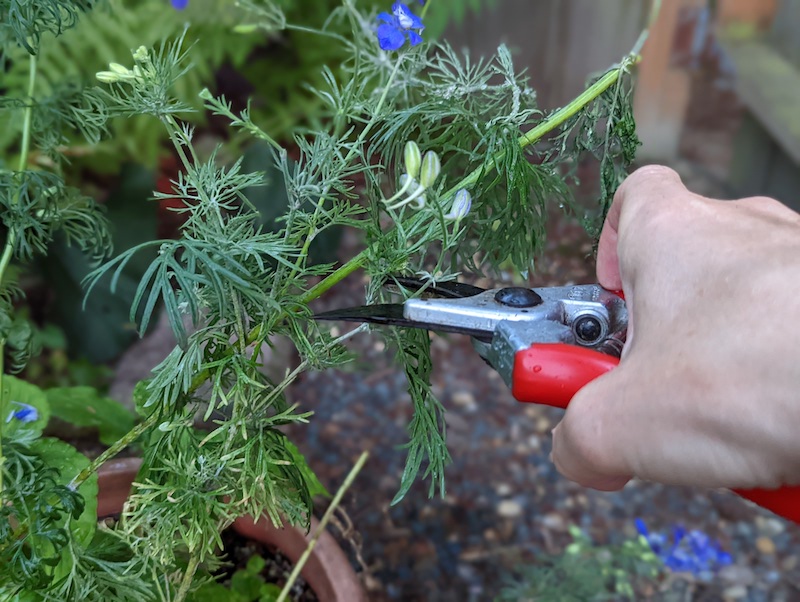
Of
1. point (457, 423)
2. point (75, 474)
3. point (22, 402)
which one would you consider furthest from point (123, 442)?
point (457, 423)

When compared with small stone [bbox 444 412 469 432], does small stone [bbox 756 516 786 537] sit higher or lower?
lower

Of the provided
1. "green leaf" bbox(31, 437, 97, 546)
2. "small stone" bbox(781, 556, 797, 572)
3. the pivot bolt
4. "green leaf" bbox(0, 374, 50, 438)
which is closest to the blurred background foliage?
"green leaf" bbox(0, 374, 50, 438)

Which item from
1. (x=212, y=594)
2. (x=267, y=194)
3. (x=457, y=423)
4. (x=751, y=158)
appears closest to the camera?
(x=212, y=594)

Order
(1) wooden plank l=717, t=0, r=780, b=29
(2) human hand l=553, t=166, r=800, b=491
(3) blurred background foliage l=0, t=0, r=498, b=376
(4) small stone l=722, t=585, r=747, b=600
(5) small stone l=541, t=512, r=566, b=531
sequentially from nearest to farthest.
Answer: (2) human hand l=553, t=166, r=800, b=491 → (4) small stone l=722, t=585, r=747, b=600 → (5) small stone l=541, t=512, r=566, b=531 → (3) blurred background foliage l=0, t=0, r=498, b=376 → (1) wooden plank l=717, t=0, r=780, b=29

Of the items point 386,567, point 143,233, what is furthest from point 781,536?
point 143,233

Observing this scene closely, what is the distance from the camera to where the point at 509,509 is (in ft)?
4.75

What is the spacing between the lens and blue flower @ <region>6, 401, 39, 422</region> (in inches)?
30.9

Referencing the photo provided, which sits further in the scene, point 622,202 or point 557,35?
point 557,35

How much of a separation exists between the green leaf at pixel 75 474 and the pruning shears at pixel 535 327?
0.34 meters

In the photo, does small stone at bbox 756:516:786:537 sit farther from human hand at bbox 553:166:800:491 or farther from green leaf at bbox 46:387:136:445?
green leaf at bbox 46:387:136:445

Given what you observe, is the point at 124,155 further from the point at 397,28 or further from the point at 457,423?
the point at 397,28

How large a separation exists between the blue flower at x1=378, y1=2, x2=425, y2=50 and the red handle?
29 cm

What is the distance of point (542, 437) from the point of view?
158 cm

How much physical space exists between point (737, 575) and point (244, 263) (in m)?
1.20
